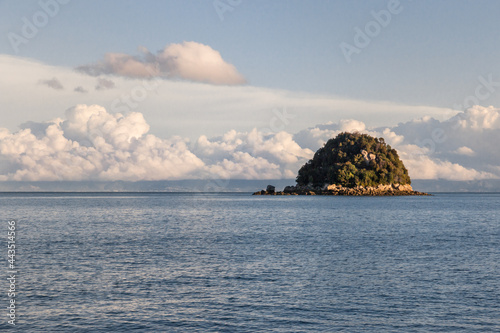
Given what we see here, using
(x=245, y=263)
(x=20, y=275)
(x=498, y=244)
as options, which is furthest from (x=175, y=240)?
(x=498, y=244)

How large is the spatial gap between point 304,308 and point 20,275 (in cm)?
2297

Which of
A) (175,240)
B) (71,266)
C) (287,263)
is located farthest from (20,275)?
(175,240)

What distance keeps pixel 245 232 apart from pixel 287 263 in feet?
102

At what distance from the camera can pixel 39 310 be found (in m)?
26.9

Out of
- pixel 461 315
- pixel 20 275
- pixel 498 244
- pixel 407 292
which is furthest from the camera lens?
pixel 498 244

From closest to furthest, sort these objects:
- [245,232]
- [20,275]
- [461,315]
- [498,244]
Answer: [461,315], [20,275], [498,244], [245,232]

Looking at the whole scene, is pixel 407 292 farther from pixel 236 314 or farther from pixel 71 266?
pixel 71 266

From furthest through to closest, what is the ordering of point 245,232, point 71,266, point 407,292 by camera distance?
point 245,232
point 71,266
point 407,292

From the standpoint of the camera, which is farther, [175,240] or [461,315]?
[175,240]

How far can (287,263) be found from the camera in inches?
1689

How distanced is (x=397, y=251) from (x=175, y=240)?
28328 mm

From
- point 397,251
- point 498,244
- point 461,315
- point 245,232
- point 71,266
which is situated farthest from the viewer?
point 245,232

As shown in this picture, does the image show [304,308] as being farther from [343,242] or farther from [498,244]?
[498,244]

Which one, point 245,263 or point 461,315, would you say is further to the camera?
point 245,263
